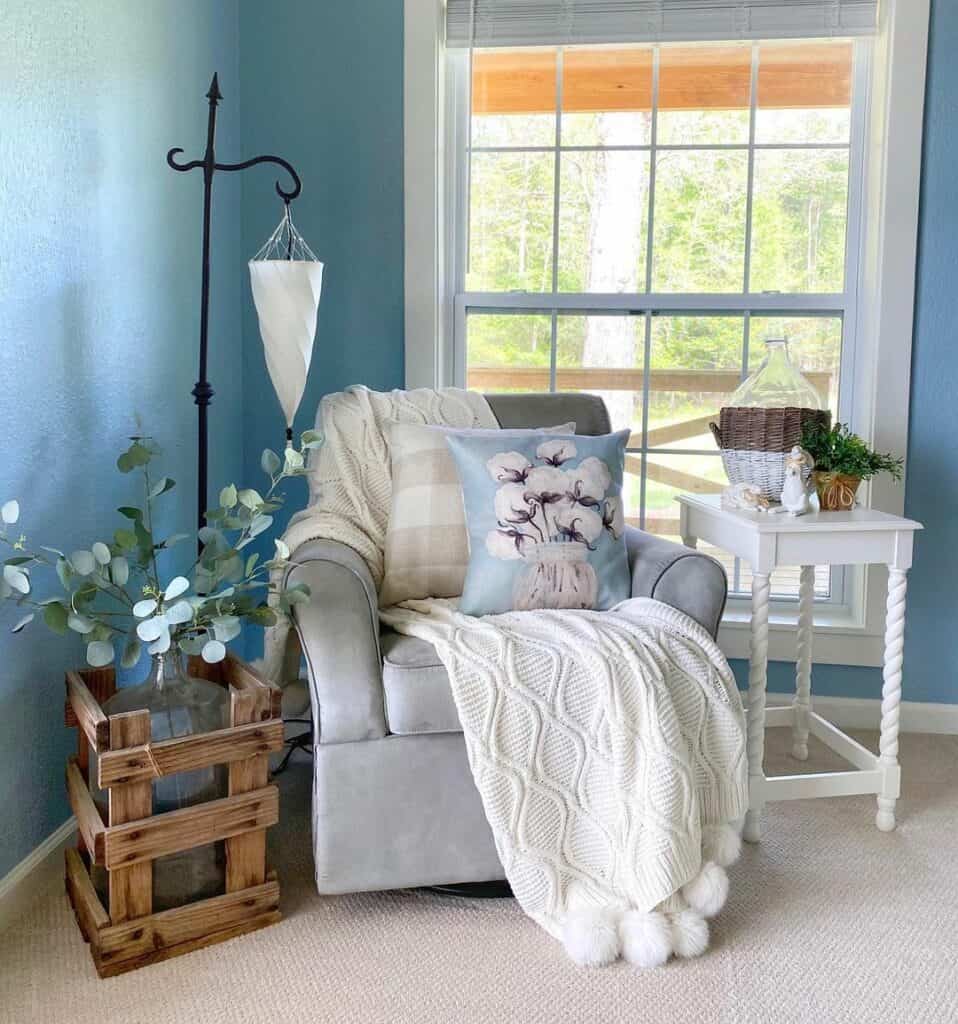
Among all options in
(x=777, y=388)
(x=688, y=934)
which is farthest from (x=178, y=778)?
(x=777, y=388)

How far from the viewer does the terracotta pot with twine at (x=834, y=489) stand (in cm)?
235

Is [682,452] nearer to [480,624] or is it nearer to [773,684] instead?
[773,684]

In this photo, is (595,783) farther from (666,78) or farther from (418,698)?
(666,78)

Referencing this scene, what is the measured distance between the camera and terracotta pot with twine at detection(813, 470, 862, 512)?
7.72 ft

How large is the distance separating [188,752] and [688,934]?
90 cm

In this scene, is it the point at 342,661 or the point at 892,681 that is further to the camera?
the point at 892,681

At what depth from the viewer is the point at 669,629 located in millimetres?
1983

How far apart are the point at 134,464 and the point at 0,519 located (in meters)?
0.24

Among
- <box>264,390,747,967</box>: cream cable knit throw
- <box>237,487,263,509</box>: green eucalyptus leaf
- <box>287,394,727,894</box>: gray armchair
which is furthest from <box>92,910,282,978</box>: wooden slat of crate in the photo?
<box>237,487,263,509</box>: green eucalyptus leaf

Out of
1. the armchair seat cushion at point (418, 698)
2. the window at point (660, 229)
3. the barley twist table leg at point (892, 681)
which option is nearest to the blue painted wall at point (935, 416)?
the window at point (660, 229)

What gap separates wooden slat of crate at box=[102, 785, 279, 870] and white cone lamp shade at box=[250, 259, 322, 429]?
1023 millimetres

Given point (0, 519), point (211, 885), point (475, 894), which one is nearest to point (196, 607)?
point (0, 519)

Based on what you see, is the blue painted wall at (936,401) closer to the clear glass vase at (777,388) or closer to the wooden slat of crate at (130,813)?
the clear glass vase at (777,388)

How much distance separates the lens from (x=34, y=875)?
77.0 inches
